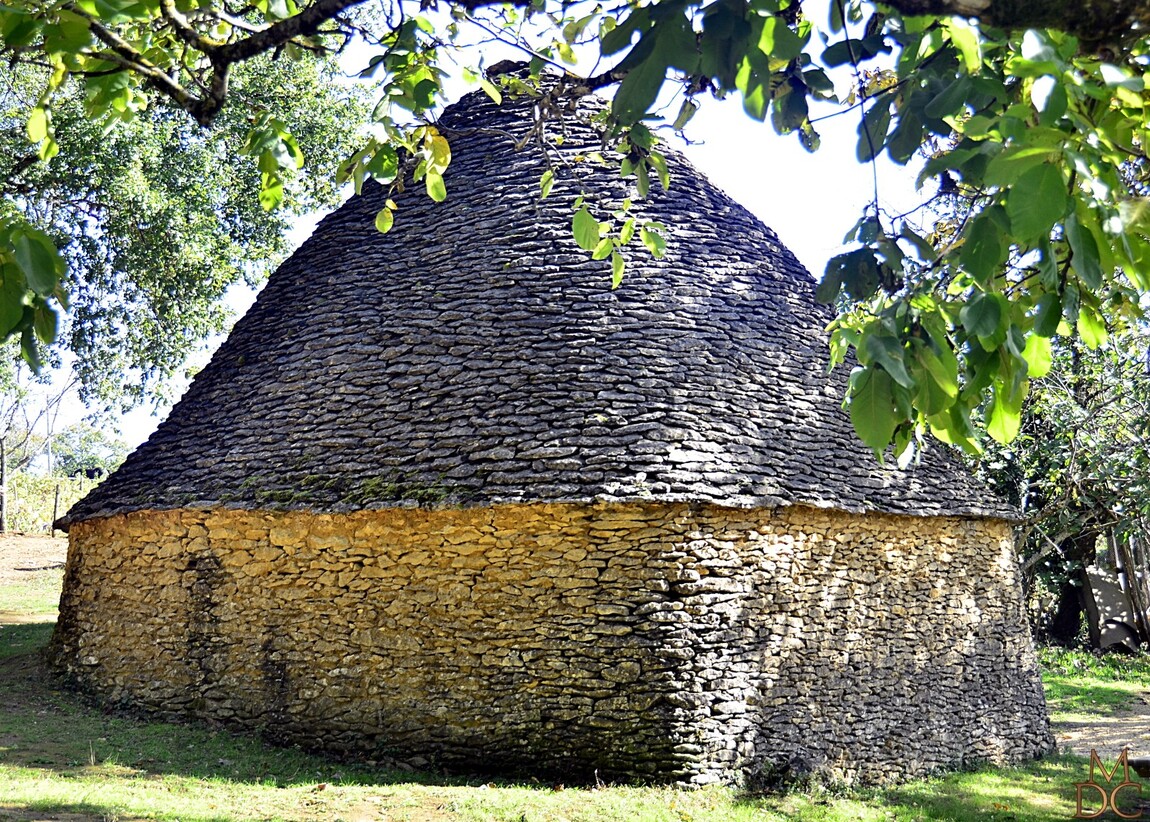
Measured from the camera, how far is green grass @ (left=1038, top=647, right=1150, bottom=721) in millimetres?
15969

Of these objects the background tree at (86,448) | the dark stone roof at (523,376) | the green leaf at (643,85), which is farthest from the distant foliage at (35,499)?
the green leaf at (643,85)

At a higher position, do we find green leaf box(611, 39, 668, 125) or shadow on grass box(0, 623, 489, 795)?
green leaf box(611, 39, 668, 125)

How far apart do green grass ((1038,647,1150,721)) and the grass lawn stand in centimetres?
546

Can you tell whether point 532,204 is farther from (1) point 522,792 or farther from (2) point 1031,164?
(2) point 1031,164

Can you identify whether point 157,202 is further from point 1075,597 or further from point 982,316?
point 1075,597

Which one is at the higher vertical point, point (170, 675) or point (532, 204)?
point (532, 204)

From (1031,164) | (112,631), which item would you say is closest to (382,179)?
(1031,164)

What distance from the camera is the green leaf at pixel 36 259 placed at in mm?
2326

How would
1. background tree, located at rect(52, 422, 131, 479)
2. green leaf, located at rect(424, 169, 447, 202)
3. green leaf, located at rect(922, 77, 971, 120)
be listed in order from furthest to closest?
background tree, located at rect(52, 422, 131, 479) < green leaf, located at rect(424, 169, 447, 202) < green leaf, located at rect(922, 77, 971, 120)

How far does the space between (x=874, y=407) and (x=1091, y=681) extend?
19.0 meters

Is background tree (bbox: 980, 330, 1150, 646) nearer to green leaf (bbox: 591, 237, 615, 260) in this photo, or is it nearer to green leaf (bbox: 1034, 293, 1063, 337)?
green leaf (bbox: 591, 237, 615, 260)

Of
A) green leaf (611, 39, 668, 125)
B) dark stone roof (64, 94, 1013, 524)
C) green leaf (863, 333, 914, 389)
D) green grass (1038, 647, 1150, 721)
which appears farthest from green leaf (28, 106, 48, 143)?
green grass (1038, 647, 1150, 721)

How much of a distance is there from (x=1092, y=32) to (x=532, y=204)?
9.71 meters

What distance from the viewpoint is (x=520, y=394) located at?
→ 390 inches
